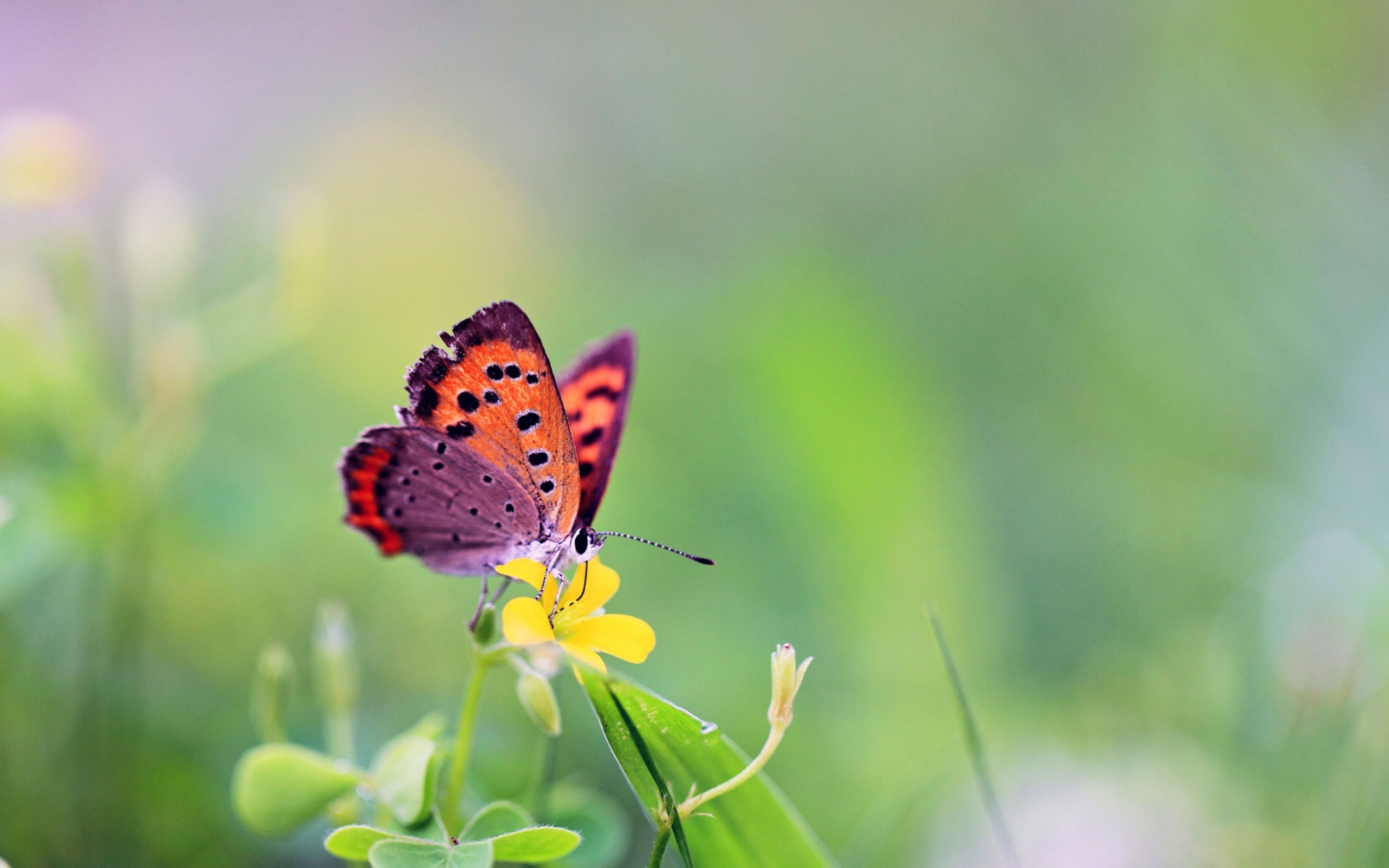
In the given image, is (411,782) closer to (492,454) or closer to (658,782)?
(658,782)

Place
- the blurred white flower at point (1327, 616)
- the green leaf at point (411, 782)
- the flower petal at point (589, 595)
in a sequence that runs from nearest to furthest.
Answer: the green leaf at point (411, 782) < the flower petal at point (589, 595) < the blurred white flower at point (1327, 616)

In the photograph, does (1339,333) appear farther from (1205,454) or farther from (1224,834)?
(1224,834)

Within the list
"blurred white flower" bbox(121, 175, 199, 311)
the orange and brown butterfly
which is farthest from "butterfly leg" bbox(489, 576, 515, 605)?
"blurred white flower" bbox(121, 175, 199, 311)

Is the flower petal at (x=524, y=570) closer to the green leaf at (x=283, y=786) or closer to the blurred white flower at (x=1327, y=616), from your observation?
the green leaf at (x=283, y=786)

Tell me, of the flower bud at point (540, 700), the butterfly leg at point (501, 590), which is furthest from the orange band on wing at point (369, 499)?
the flower bud at point (540, 700)

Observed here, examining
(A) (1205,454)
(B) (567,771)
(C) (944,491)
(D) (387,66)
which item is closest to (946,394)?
(C) (944,491)

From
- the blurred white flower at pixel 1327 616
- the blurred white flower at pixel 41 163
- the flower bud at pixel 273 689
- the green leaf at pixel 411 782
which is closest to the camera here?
the green leaf at pixel 411 782

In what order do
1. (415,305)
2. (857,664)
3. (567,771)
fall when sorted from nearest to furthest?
1. (567,771)
2. (857,664)
3. (415,305)
